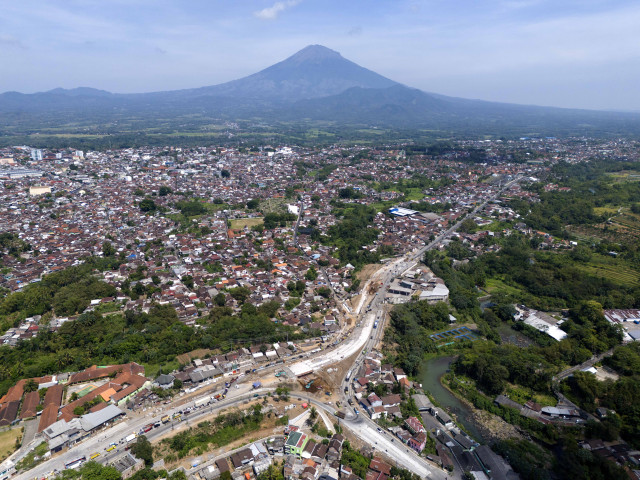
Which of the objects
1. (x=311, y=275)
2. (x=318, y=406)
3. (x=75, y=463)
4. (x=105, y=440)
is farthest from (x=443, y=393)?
(x=75, y=463)

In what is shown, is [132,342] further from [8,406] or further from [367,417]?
[367,417]

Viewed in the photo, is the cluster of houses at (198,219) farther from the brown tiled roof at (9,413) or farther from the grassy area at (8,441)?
the grassy area at (8,441)

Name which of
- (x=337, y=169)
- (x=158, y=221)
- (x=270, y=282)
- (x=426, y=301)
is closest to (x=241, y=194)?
(x=158, y=221)

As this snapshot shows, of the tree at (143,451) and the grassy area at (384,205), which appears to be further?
the grassy area at (384,205)

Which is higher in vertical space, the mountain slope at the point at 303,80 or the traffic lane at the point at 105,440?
the mountain slope at the point at 303,80

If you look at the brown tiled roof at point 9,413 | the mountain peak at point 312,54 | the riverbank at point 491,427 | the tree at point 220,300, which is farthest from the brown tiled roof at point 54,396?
the mountain peak at point 312,54

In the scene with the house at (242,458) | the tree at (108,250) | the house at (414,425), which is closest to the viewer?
the house at (242,458)

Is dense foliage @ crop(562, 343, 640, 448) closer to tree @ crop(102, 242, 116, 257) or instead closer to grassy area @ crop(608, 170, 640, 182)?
tree @ crop(102, 242, 116, 257)
